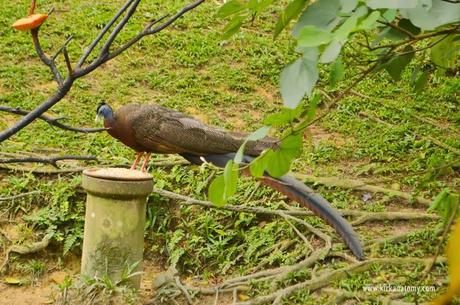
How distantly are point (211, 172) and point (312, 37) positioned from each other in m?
4.27

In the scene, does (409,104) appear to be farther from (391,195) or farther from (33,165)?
(33,165)

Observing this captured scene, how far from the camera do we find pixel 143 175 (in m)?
3.70

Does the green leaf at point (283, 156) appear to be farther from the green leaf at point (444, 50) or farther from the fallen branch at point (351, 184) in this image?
the fallen branch at point (351, 184)

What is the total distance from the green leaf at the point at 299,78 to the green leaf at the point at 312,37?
0.04m

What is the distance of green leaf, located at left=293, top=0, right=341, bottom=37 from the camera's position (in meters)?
0.87

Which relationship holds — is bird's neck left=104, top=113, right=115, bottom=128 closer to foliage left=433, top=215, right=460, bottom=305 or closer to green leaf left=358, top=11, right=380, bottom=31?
green leaf left=358, top=11, right=380, bottom=31

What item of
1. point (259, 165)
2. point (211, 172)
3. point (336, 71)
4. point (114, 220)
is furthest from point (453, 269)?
point (211, 172)

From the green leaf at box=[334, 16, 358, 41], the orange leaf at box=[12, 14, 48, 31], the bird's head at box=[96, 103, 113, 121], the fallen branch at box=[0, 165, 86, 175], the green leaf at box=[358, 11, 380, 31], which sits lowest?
the fallen branch at box=[0, 165, 86, 175]

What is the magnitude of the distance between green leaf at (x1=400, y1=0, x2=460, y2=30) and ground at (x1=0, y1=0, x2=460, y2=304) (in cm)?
168

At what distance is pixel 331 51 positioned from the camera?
2.46 ft

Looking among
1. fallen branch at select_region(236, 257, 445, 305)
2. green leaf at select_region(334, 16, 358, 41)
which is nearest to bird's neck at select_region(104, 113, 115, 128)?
fallen branch at select_region(236, 257, 445, 305)

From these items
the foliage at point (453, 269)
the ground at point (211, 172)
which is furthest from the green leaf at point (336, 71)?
the ground at point (211, 172)

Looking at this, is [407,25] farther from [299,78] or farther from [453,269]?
[453,269]

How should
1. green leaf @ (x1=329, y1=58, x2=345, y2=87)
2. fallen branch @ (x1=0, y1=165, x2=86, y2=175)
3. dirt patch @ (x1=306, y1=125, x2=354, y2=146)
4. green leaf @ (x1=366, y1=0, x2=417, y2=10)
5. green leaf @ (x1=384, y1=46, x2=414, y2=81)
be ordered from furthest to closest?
1. dirt patch @ (x1=306, y1=125, x2=354, y2=146)
2. fallen branch @ (x1=0, y1=165, x2=86, y2=175)
3. green leaf @ (x1=384, y1=46, x2=414, y2=81)
4. green leaf @ (x1=329, y1=58, x2=345, y2=87)
5. green leaf @ (x1=366, y1=0, x2=417, y2=10)
